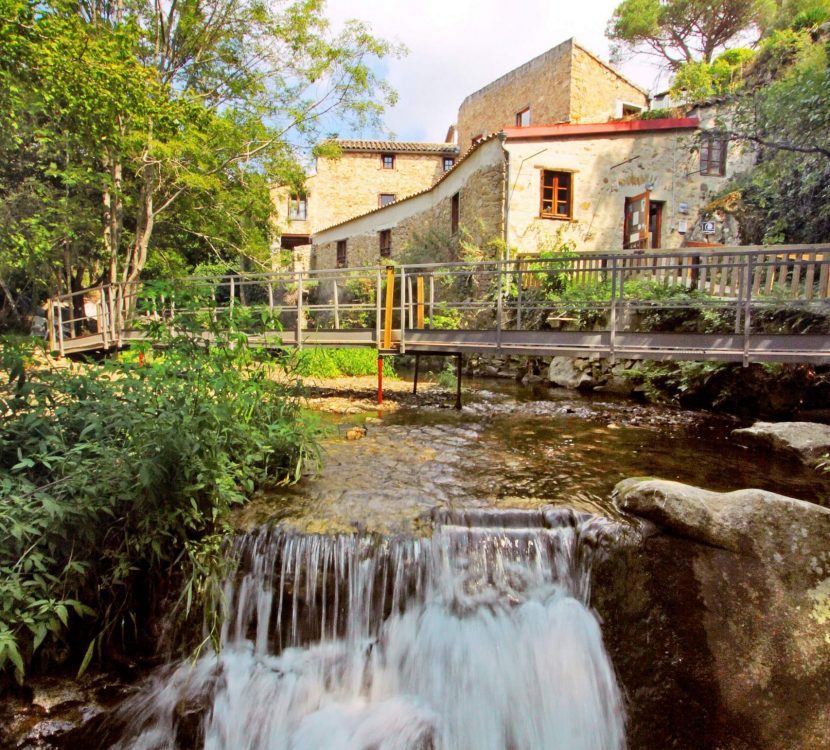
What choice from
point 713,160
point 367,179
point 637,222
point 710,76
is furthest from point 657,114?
point 367,179

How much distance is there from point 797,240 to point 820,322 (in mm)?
7083

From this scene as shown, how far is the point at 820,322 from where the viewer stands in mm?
7234

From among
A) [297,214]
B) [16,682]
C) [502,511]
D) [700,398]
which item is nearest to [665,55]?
[297,214]

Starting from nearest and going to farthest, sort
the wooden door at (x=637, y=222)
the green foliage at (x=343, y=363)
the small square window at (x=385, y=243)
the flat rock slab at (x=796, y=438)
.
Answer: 1. the flat rock slab at (x=796, y=438)
2. the green foliage at (x=343, y=363)
3. the wooden door at (x=637, y=222)
4. the small square window at (x=385, y=243)

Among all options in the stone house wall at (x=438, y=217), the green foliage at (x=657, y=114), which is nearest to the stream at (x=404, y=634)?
the stone house wall at (x=438, y=217)

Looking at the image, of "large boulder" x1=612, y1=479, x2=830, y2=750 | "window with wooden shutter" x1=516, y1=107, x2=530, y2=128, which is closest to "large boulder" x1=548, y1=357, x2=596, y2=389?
"large boulder" x1=612, y1=479, x2=830, y2=750

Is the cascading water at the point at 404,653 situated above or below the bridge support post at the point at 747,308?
below

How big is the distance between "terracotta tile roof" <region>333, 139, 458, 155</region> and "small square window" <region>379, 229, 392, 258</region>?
7.36 m

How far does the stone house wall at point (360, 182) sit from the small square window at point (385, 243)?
19.9 feet

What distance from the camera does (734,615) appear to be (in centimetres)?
361

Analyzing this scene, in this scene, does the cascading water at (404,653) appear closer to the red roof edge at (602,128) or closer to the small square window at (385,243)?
the red roof edge at (602,128)

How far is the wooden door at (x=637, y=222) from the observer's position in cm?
1555

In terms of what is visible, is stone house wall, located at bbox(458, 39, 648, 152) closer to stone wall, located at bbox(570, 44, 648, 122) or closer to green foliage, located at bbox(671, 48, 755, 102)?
stone wall, located at bbox(570, 44, 648, 122)

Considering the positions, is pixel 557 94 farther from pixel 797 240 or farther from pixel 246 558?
pixel 246 558
